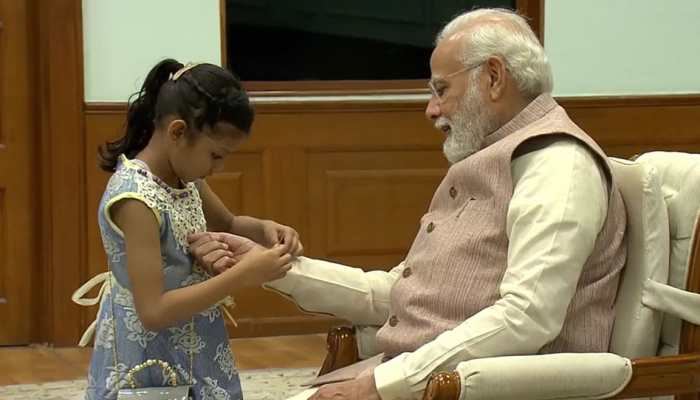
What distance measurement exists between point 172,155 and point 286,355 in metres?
2.58

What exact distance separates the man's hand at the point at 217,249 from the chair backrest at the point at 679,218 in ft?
2.72

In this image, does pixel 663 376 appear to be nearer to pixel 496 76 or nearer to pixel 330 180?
pixel 496 76

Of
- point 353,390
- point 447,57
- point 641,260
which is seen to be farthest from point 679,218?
point 353,390

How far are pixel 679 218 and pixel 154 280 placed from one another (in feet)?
3.38

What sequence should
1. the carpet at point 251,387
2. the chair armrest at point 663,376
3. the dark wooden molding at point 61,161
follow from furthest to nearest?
the dark wooden molding at point 61,161
the carpet at point 251,387
the chair armrest at point 663,376

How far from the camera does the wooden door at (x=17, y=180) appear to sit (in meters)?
4.99

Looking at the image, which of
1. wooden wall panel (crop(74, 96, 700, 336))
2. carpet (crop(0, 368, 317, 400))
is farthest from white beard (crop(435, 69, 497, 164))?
wooden wall panel (crop(74, 96, 700, 336))

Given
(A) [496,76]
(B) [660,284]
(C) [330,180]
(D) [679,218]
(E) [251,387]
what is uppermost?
(A) [496,76]

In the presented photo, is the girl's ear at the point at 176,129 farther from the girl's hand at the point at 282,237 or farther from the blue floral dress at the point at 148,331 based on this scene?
the girl's hand at the point at 282,237

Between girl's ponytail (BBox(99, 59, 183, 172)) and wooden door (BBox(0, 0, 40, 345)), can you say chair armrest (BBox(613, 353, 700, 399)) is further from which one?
wooden door (BBox(0, 0, 40, 345))

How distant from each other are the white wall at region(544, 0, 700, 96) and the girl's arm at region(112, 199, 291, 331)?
3.39m

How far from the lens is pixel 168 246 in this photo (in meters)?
2.37

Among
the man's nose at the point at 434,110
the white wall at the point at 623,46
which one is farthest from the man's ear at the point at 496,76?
the white wall at the point at 623,46

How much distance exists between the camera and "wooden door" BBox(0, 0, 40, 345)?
4992 millimetres
